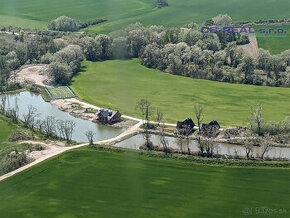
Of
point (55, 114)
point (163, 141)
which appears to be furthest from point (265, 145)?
point (55, 114)

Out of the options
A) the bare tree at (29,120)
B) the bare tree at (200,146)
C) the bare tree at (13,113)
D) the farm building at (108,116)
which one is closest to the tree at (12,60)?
the bare tree at (13,113)

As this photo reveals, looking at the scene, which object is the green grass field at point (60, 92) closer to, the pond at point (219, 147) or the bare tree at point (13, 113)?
the bare tree at point (13, 113)

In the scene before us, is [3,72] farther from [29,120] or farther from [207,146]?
[207,146]

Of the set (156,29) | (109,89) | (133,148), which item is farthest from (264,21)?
(133,148)

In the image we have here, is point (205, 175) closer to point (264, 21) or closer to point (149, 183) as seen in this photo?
point (149, 183)

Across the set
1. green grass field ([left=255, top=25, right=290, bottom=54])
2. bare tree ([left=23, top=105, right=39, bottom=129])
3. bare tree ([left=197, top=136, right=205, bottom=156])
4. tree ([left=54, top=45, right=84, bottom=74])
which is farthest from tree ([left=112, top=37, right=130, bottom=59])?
bare tree ([left=197, top=136, right=205, bottom=156])

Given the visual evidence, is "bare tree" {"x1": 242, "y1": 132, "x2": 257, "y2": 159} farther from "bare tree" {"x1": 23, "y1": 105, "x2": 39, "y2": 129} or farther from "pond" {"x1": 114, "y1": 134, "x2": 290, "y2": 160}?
"bare tree" {"x1": 23, "y1": 105, "x2": 39, "y2": 129}
